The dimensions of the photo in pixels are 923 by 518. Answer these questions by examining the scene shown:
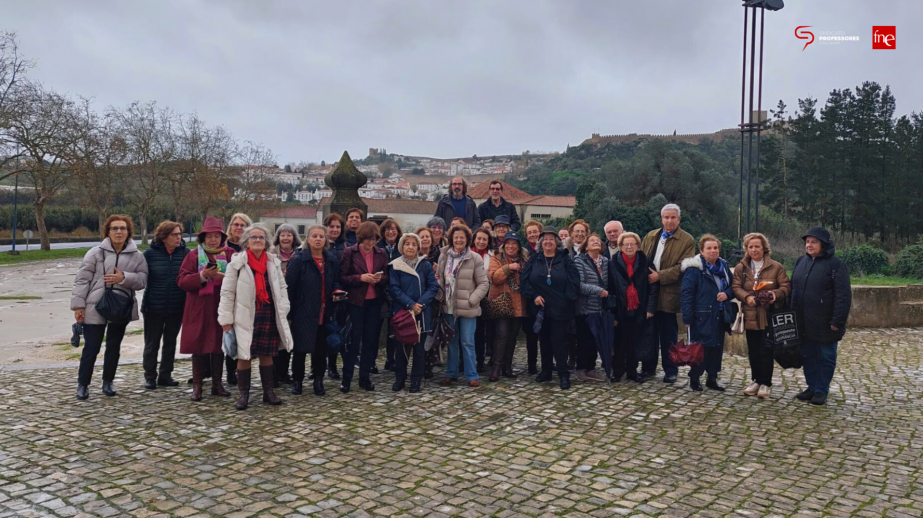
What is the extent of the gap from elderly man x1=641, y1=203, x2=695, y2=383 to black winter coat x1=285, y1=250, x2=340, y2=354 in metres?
3.49

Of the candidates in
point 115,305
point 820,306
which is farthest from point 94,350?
point 820,306

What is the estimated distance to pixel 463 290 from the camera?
700cm

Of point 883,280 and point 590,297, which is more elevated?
point 590,297

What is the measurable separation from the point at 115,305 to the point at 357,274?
2289mm

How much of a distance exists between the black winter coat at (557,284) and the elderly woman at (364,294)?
1555mm

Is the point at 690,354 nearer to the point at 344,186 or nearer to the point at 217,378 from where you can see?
the point at 217,378

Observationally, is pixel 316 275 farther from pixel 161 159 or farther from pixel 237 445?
pixel 161 159

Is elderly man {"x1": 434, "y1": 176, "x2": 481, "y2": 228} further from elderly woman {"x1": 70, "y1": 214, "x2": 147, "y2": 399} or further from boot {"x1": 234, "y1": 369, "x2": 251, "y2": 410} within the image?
elderly woman {"x1": 70, "y1": 214, "x2": 147, "y2": 399}

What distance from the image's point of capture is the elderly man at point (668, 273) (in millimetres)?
7113

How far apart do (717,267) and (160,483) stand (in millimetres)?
5417

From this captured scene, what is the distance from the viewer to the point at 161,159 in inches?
1672

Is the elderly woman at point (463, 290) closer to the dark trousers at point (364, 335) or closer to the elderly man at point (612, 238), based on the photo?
the dark trousers at point (364, 335)

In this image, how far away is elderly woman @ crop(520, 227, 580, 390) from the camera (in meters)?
6.94

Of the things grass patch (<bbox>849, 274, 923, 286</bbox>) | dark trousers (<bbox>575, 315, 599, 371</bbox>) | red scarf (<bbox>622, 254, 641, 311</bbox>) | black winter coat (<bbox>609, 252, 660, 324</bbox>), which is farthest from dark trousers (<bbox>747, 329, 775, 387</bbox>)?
grass patch (<bbox>849, 274, 923, 286</bbox>)
